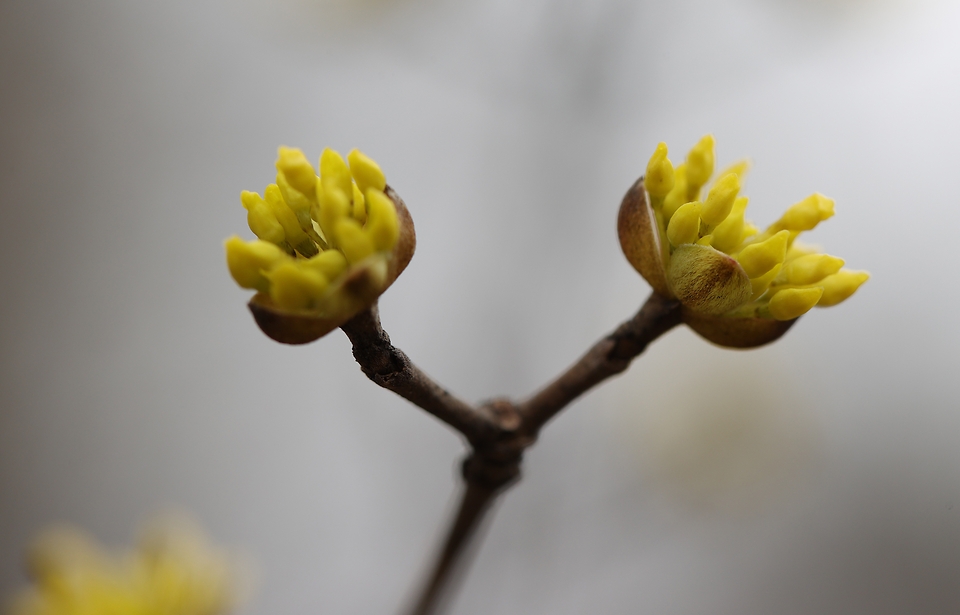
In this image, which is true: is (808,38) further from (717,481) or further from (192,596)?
(192,596)

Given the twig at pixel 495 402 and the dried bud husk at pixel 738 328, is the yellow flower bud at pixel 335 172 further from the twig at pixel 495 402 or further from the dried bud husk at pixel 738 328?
the dried bud husk at pixel 738 328

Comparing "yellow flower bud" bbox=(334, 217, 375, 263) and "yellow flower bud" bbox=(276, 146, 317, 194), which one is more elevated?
"yellow flower bud" bbox=(276, 146, 317, 194)

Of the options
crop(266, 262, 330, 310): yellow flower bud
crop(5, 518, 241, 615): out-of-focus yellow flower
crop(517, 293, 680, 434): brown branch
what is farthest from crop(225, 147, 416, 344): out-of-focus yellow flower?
crop(5, 518, 241, 615): out-of-focus yellow flower

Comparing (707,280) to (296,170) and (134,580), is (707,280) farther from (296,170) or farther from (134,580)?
(134,580)

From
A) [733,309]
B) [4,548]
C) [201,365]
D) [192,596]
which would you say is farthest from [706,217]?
[4,548]

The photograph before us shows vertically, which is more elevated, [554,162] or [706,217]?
[554,162]

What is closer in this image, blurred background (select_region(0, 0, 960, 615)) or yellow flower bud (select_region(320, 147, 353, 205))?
yellow flower bud (select_region(320, 147, 353, 205))

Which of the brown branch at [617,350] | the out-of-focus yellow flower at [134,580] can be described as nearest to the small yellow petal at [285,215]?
the brown branch at [617,350]

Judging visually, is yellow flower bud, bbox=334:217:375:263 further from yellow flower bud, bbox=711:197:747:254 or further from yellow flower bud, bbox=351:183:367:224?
yellow flower bud, bbox=711:197:747:254
